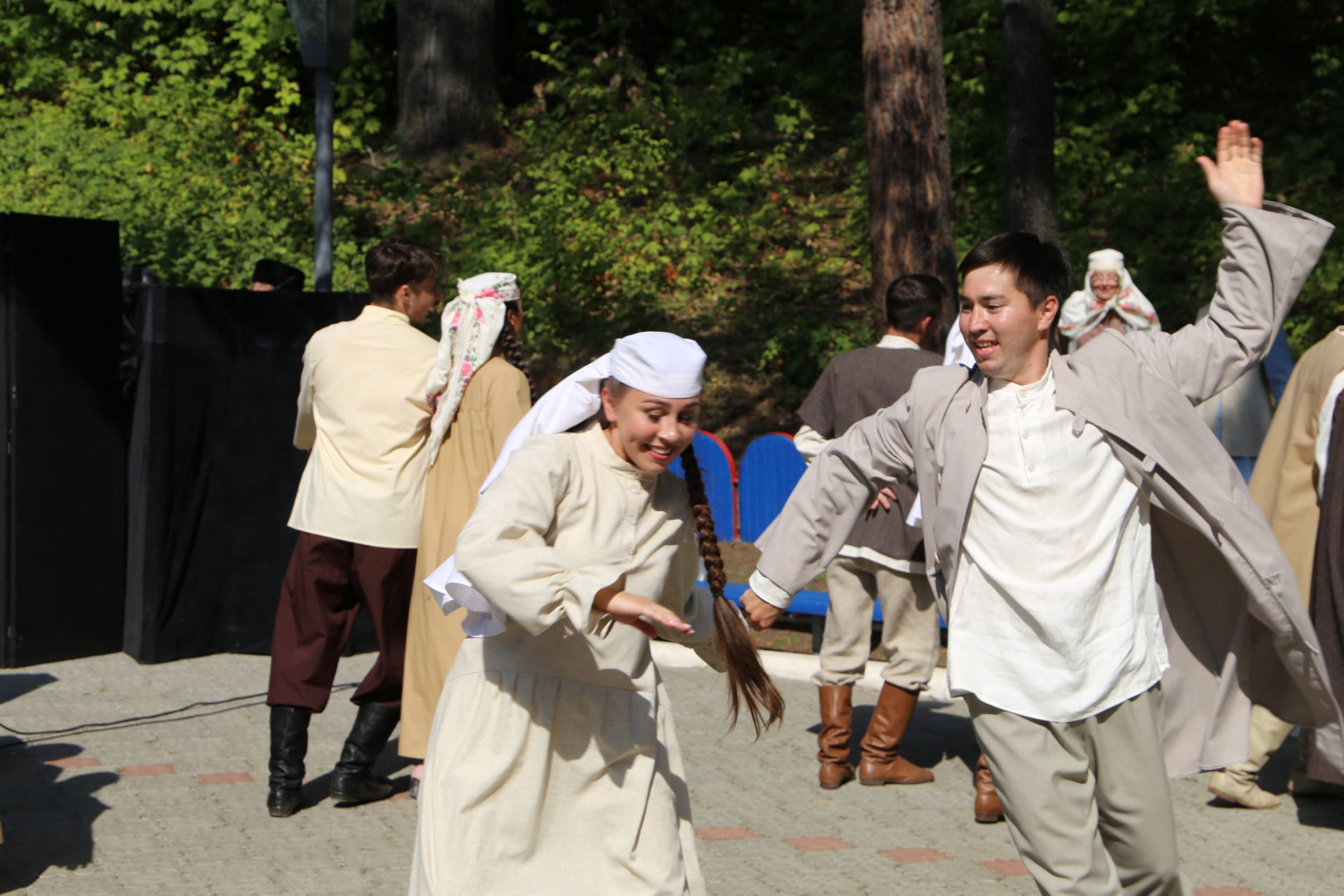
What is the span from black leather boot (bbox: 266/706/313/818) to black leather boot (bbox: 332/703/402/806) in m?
0.16

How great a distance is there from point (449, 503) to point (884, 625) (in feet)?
5.95

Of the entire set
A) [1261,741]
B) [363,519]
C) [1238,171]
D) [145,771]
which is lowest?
[145,771]

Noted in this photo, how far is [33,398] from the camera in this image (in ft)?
27.5

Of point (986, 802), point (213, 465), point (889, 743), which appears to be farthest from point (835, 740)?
point (213, 465)

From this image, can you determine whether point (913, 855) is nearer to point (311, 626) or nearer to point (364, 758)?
point (364, 758)

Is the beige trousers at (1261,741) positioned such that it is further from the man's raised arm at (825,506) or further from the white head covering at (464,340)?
the white head covering at (464,340)

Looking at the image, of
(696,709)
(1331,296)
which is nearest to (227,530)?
(696,709)

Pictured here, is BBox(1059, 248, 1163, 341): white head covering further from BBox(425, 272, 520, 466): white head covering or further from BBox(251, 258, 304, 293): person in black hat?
BBox(251, 258, 304, 293): person in black hat

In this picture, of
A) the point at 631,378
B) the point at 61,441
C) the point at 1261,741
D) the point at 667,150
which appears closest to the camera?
the point at 631,378

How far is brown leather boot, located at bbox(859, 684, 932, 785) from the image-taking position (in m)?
6.46

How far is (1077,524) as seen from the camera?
3.79 meters

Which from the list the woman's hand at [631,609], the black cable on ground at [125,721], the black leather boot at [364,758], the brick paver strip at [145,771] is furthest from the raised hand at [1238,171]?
the black cable on ground at [125,721]

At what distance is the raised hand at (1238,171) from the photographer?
13.0ft

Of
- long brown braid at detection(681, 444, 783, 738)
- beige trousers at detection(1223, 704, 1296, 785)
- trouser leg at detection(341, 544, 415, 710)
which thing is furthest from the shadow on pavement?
beige trousers at detection(1223, 704, 1296, 785)
